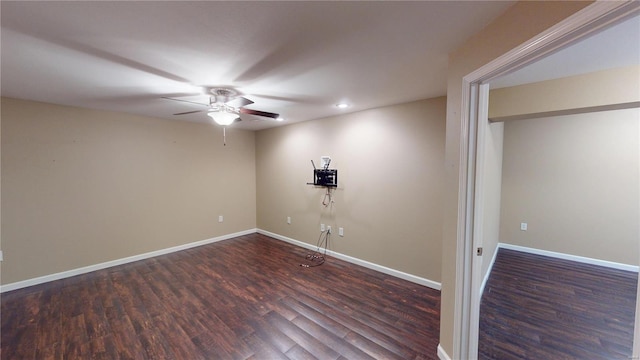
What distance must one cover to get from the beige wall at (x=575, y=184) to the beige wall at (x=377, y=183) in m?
2.42

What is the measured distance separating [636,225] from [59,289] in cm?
759

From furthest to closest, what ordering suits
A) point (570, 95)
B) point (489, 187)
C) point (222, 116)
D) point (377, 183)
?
point (377, 183) → point (489, 187) → point (222, 116) → point (570, 95)

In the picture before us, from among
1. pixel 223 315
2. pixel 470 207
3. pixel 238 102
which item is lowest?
pixel 223 315

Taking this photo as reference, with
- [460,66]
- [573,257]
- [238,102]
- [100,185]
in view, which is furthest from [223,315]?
[573,257]

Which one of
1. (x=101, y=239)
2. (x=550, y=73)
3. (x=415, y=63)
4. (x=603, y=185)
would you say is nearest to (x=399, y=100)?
(x=415, y=63)

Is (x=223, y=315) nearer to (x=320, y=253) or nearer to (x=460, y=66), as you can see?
(x=320, y=253)

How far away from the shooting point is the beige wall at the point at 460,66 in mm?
1098

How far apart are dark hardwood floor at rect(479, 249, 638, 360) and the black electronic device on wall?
241cm

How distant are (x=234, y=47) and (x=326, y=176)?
2.53m

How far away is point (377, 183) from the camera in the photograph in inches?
133

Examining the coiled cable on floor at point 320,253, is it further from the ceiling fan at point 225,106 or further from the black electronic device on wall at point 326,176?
the ceiling fan at point 225,106

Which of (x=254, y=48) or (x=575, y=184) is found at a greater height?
(x=254, y=48)

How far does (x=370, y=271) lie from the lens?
3.42 m

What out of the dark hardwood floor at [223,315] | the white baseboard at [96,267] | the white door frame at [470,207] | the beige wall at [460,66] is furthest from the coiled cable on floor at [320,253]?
the white door frame at [470,207]
